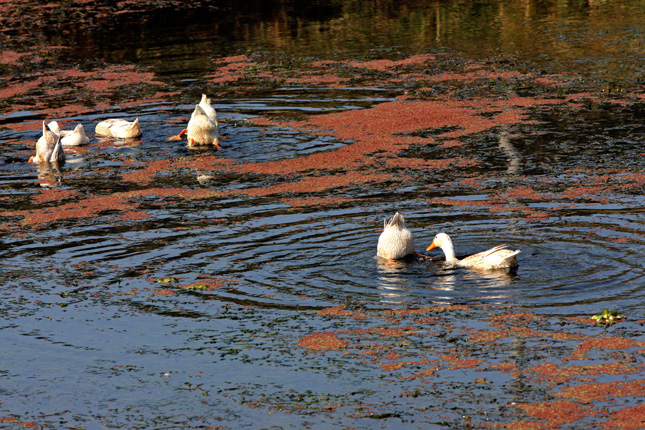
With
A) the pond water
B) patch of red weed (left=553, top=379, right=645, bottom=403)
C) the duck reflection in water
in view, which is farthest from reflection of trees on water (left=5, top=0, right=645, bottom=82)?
patch of red weed (left=553, top=379, right=645, bottom=403)

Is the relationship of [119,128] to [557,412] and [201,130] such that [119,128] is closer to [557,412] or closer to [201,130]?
[201,130]

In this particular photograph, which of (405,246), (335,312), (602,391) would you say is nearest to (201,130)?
(405,246)

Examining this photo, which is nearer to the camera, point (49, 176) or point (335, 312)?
point (335, 312)

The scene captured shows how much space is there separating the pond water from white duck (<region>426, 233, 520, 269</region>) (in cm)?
15

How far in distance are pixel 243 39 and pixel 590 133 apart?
46.3 feet

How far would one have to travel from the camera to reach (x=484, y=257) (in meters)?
9.66

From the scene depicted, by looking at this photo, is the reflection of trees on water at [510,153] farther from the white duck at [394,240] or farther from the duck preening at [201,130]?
the duck preening at [201,130]

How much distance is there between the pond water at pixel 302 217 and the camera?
7.16 m

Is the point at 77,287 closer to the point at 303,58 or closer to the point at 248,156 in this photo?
the point at 248,156

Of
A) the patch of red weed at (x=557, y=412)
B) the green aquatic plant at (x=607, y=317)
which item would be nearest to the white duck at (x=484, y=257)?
the green aquatic plant at (x=607, y=317)

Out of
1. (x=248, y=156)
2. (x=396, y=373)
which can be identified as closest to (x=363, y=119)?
(x=248, y=156)

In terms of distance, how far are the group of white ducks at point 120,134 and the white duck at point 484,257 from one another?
266 inches

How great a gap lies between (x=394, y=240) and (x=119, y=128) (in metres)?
8.35

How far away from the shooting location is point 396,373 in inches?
283
